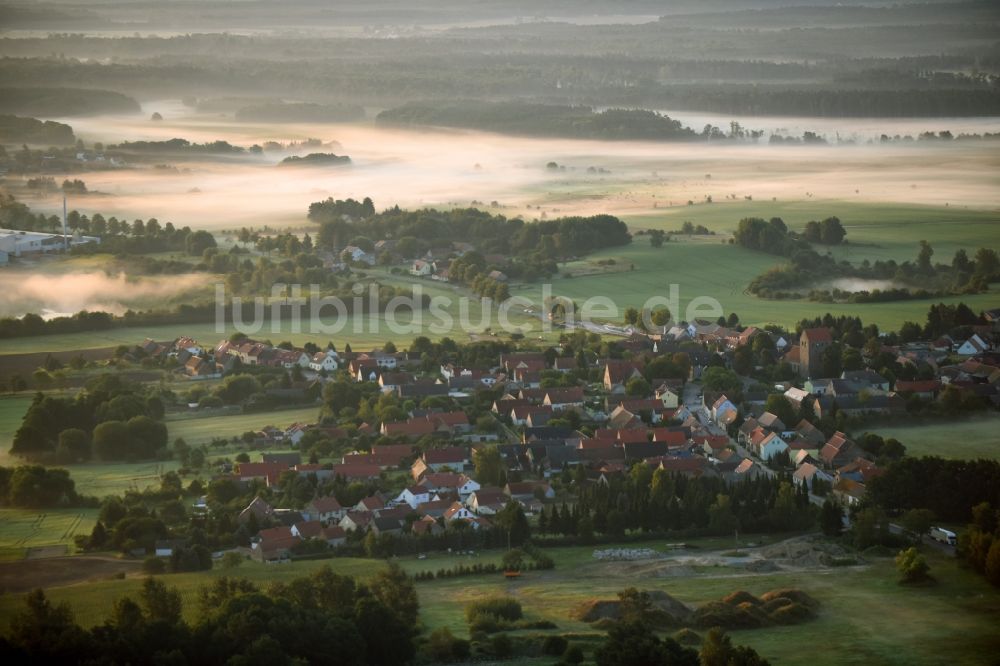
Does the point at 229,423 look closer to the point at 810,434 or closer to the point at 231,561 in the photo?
the point at 231,561

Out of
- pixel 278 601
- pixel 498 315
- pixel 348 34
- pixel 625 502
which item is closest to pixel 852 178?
pixel 498 315

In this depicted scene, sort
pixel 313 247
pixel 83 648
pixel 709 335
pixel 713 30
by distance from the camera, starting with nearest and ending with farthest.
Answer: pixel 83 648, pixel 709 335, pixel 313 247, pixel 713 30

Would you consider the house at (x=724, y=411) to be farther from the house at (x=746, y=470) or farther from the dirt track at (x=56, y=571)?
the dirt track at (x=56, y=571)

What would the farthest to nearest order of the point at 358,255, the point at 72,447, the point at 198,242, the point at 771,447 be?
the point at 198,242 → the point at 358,255 → the point at 771,447 → the point at 72,447

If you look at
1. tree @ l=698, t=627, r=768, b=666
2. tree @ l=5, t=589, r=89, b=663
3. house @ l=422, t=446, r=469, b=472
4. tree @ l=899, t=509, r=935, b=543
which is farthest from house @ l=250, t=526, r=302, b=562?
tree @ l=899, t=509, r=935, b=543

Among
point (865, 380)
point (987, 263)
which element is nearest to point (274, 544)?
point (865, 380)

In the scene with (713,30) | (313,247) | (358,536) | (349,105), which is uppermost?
(713,30)

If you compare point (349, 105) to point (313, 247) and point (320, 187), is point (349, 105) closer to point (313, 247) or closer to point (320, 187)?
point (320, 187)
